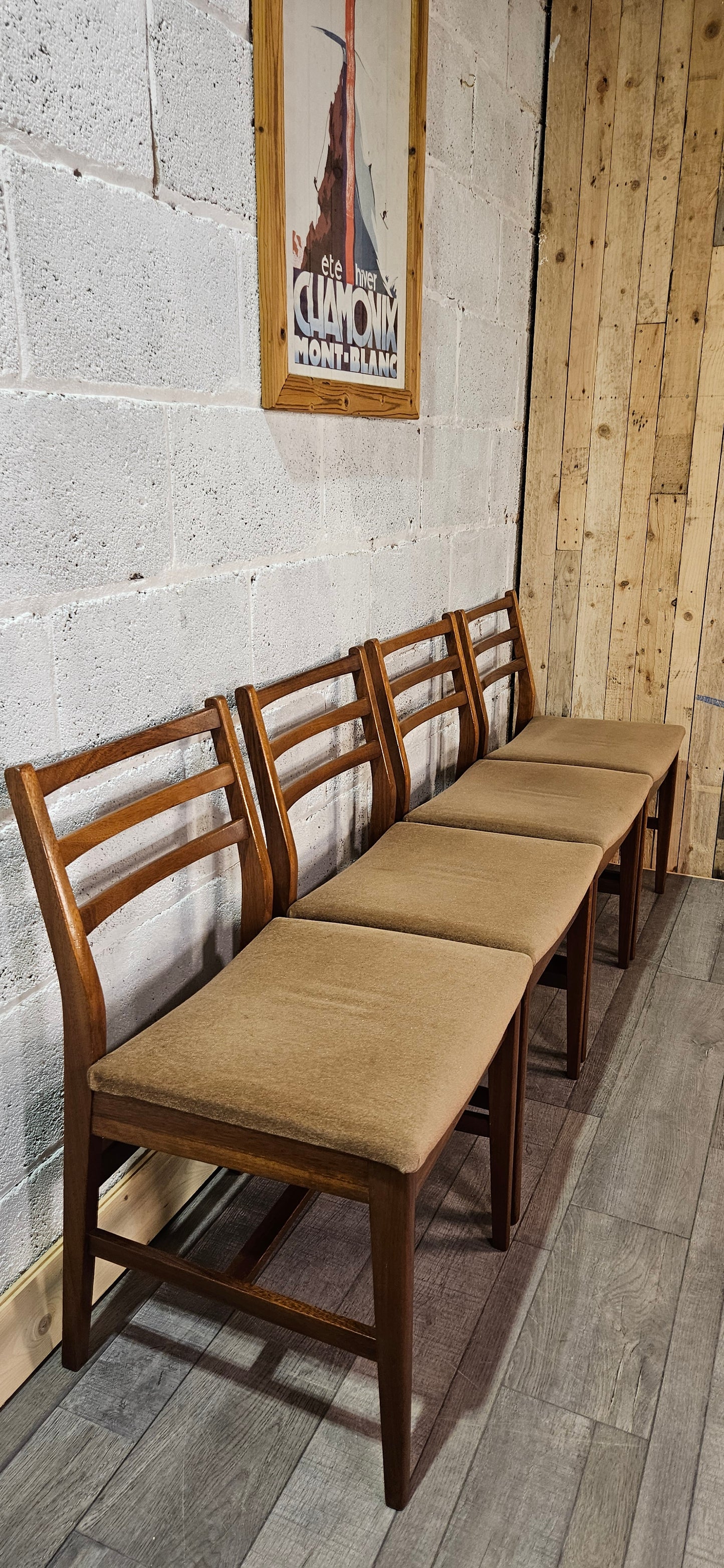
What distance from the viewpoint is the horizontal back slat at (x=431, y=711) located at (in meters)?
2.21

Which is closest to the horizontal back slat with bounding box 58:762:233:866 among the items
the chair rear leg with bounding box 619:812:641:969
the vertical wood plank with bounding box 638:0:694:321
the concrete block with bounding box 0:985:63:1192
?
the concrete block with bounding box 0:985:63:1192

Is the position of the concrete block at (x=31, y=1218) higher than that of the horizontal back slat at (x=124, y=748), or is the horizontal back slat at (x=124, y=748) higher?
the horizontal back slat at (x=124, y=748)

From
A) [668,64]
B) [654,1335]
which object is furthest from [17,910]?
[668,64]

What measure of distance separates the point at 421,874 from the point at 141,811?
62cm

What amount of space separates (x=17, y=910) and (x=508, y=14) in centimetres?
249

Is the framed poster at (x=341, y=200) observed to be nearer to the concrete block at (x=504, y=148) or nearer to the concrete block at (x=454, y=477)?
the concrete block at (x=454, y=477)

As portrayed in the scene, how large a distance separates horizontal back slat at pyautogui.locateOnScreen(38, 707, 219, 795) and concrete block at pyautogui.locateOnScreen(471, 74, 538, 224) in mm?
1688

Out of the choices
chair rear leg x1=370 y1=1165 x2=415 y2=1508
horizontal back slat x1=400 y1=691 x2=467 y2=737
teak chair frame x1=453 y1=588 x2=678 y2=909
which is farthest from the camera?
teak chair frame x1=453 y1=588 x2=678 y2=909

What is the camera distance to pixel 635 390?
2.86 m

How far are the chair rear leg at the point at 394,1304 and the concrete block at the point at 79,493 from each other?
0.81 m

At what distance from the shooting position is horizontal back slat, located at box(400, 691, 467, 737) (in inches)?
87.0

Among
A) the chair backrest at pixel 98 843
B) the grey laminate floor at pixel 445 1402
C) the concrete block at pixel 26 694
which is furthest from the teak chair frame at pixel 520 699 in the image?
the concrete block at pixel 26 694

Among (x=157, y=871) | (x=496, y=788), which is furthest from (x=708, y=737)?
(x=157, y=871)

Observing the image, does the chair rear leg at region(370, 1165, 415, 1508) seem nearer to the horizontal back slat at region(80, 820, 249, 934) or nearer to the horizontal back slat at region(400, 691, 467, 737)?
the horizontal back slat at region(80, 820, 249, 934)
